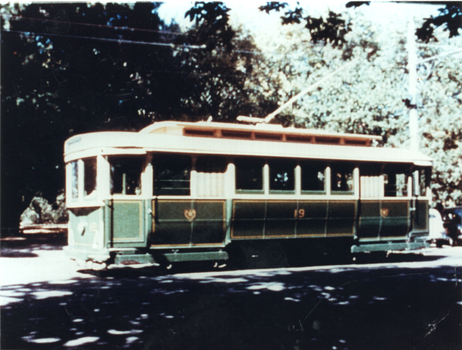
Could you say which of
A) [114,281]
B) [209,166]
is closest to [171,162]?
[209,166]

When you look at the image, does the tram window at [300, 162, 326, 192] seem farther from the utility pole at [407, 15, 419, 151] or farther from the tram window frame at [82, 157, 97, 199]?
the utility pole at [407, 15, 419, 151]

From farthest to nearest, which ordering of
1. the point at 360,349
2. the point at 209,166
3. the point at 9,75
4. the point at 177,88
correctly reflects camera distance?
the point at 177,88, the point at 9,75, the point at 209,166, the point at 360,349

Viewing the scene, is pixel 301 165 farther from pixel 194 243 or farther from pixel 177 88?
pixel 177 88

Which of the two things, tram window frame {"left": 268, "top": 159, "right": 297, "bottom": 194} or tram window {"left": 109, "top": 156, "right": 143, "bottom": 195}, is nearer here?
tram window {"left": 109, "top": 156, "right": 143, "bottom": 195}

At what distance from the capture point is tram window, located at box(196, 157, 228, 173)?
36.7 feet

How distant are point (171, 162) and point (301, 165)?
3.46 metres

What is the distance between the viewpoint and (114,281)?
977 centimetres

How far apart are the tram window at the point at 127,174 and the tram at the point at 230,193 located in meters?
0.02

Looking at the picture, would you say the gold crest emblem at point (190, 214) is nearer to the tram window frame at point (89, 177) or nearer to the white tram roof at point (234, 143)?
the white tram roof at point (234, 143)

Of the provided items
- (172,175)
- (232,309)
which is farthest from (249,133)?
(232,309)

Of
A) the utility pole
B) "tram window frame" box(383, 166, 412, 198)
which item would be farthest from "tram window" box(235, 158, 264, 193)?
the utility pole

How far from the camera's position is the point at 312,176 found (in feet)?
40.9

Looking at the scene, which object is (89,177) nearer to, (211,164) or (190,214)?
(190,214)

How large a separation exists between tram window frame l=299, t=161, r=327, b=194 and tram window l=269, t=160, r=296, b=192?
0.29 m
